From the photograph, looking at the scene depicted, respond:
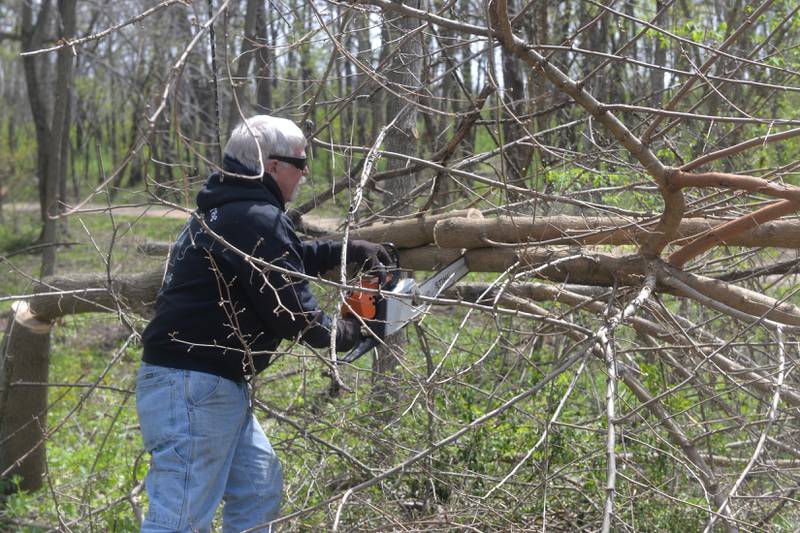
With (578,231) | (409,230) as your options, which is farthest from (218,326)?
(578,231)

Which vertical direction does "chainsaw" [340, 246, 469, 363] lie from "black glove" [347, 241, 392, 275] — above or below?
below

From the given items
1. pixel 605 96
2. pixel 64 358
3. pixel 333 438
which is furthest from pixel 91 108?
pixel 333 438

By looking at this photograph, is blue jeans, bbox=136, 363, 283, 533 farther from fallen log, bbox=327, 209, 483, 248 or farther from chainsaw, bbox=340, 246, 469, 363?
fallen log, bbox=327, 209, 483, 248

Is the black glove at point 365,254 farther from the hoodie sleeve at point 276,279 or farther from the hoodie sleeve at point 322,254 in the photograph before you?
the hoodie sleeve at point 276,279

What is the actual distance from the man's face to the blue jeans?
0.77 m

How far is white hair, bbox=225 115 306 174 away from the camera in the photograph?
3311 millimetres

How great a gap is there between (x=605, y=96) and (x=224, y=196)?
475 centimetres

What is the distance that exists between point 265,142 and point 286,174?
0.48ft

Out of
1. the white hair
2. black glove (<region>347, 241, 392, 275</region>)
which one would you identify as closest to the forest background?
black glove (<region>347, 241, 392, 275</region>)

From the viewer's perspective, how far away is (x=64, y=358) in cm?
834

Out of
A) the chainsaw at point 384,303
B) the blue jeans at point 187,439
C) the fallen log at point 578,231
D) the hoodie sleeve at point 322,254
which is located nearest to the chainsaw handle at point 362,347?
the chainsaw at point 384,303

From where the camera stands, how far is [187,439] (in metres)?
3.20

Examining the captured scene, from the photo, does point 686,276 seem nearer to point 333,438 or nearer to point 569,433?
point 569,433

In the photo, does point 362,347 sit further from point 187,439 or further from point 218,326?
point 187,439
